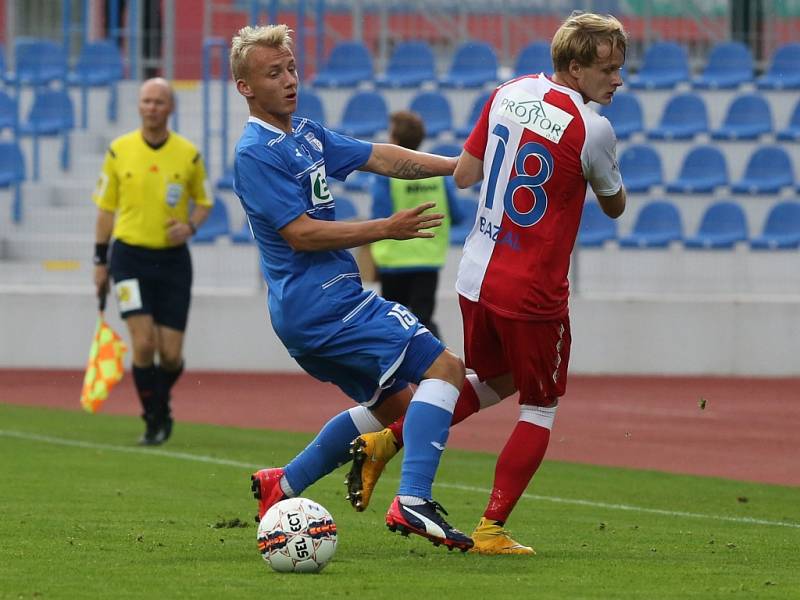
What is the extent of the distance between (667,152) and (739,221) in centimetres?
190

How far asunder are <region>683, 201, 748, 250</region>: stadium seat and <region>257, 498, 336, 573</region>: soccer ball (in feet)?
41.5

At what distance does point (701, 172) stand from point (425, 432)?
44.9 feet

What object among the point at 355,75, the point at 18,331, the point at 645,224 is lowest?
the point at 18,331

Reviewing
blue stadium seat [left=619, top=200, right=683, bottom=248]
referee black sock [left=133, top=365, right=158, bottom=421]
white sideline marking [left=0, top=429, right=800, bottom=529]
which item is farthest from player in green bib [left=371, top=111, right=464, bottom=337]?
blue stadium seat [left=619, top=200, right=683, bottom=248]

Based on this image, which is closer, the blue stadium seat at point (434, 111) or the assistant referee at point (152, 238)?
the assistant referee at point (152, 238)

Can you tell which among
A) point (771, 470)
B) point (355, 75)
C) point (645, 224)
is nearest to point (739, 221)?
point (645, 224)

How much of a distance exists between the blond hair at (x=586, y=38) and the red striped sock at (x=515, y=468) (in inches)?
55.5

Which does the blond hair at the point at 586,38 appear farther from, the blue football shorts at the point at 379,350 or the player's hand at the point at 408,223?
the blue football shorts at the point at 379,350

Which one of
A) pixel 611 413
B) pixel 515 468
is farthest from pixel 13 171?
pixel 515 468

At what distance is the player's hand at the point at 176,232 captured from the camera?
10.9 metres

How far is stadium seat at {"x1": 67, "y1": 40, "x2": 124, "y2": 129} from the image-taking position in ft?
70.4

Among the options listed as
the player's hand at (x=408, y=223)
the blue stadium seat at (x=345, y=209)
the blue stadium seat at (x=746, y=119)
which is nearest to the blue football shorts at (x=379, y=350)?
the player's hand at (x=408, y=223)

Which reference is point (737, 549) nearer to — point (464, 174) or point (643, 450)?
point (464, 174)

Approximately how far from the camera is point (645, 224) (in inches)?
723
